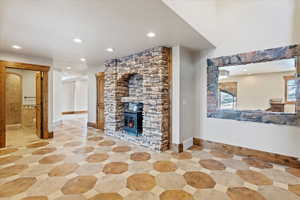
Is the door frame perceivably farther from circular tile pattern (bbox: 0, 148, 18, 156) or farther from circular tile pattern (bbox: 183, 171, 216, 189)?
circular tile pattern (bbox: 183, 171, 216, 189)

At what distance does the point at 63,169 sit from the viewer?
105 inches

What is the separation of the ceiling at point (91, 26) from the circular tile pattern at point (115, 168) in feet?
8.12

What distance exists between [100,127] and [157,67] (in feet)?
11.4

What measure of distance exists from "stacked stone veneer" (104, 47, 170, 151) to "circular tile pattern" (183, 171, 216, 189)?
45.5 inches

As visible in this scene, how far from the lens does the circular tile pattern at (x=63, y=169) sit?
2.52 m

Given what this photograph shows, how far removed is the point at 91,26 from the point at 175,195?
114 inches

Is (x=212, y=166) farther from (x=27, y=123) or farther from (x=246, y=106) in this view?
(x=27, y=123)

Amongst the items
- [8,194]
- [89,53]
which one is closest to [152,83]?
[89,53]

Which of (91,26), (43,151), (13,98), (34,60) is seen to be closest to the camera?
(91,26)

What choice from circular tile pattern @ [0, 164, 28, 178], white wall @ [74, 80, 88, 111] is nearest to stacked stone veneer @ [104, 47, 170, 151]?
circular tile pattern @ [0, 164, 28, 178]

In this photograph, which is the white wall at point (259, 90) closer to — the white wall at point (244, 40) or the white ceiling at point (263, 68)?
the white ceiling at point (263, 68)

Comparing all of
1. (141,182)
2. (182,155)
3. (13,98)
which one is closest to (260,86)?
(182,155)

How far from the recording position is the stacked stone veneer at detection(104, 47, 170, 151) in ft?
11.8

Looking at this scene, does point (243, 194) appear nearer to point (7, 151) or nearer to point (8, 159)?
point (8, 159)
